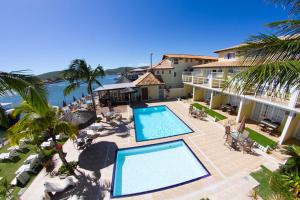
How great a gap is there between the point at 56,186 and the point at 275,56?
10.7m

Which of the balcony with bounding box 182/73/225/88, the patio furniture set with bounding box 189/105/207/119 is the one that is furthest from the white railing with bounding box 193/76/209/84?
the patio furniture set with bounding box 189/105/207/119

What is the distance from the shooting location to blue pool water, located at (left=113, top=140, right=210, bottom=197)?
805cm

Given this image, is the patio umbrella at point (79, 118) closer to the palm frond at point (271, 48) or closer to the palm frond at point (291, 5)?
the palm frond at point (271, 48)

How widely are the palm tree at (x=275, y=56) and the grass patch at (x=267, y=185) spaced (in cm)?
640

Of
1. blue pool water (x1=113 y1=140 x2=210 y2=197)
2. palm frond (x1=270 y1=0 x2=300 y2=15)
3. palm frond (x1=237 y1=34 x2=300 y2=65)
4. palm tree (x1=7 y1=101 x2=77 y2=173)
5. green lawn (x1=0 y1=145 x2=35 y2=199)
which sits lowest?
green lawn (x1=0 y1=145 x2=35 y2=199)

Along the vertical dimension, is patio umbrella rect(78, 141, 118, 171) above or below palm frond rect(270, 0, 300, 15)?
below

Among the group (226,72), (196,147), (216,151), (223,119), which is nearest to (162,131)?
(196,147)

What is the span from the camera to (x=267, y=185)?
7.23 meters

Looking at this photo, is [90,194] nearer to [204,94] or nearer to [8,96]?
[8,96]

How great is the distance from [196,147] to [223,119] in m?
7.01

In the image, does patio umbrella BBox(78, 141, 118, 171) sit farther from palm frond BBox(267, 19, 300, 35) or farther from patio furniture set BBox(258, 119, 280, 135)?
patio furniture set BBox(258, 119, 280, 135)

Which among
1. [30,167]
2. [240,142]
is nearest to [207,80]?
[240,142]

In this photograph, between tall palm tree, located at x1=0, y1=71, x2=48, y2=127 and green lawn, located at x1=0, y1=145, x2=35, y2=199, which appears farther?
green lawn, located at x1=0, y1=145, x2=35, y2=199

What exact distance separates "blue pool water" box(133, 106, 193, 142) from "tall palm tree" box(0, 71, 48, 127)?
9316mm
